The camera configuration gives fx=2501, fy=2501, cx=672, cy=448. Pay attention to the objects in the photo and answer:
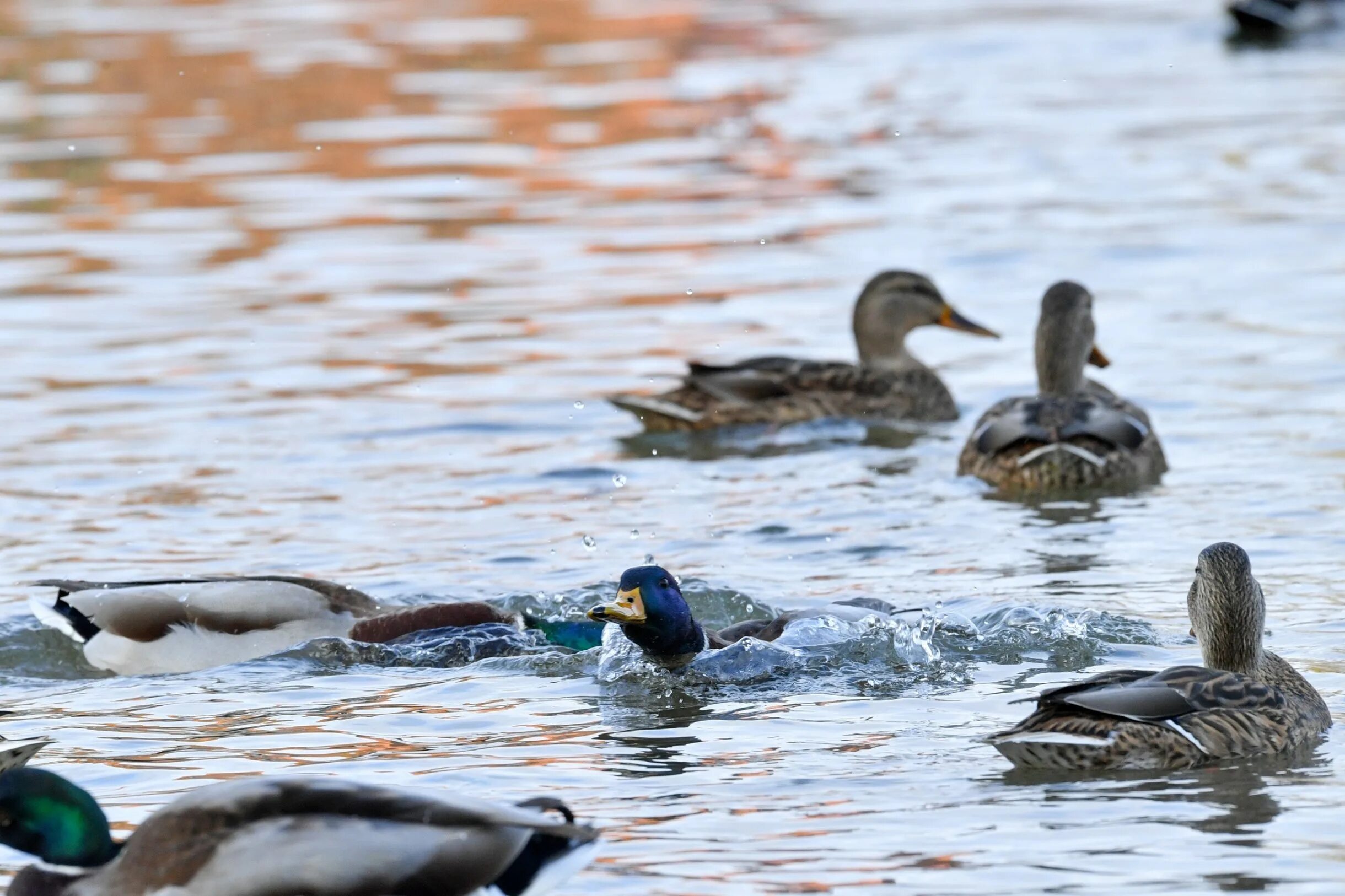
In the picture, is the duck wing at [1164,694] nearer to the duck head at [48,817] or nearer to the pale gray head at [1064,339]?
the duck head at [48,817]

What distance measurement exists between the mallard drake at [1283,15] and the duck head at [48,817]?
976 inches

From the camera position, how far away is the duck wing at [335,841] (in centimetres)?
514

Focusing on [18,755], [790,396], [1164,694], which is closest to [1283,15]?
[790,396]

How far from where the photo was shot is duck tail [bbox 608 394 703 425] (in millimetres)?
12930

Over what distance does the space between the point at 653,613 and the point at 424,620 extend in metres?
1.00

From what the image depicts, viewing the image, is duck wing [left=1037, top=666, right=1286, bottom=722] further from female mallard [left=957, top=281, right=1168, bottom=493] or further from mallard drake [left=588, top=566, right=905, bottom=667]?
female mallard [left=957, top=281, right=1168, bottom=493]

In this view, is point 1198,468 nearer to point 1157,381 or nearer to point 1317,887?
point 1157,381

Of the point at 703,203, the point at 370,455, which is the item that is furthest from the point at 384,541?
the point at 703,203

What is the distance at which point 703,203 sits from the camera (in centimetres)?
2030

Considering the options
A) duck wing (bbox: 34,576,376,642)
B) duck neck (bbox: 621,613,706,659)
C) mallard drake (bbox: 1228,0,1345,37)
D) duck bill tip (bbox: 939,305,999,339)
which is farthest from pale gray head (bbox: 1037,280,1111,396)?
mallard drake (bbox: 1228,0,1345,37)

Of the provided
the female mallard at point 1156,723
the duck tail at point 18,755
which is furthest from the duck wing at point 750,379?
the duck tail at point 18,755

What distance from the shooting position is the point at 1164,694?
6844 mm

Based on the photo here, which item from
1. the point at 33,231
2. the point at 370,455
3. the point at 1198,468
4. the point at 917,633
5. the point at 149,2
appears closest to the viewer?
the point at 917,633

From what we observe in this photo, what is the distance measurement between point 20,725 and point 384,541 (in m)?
3.05
